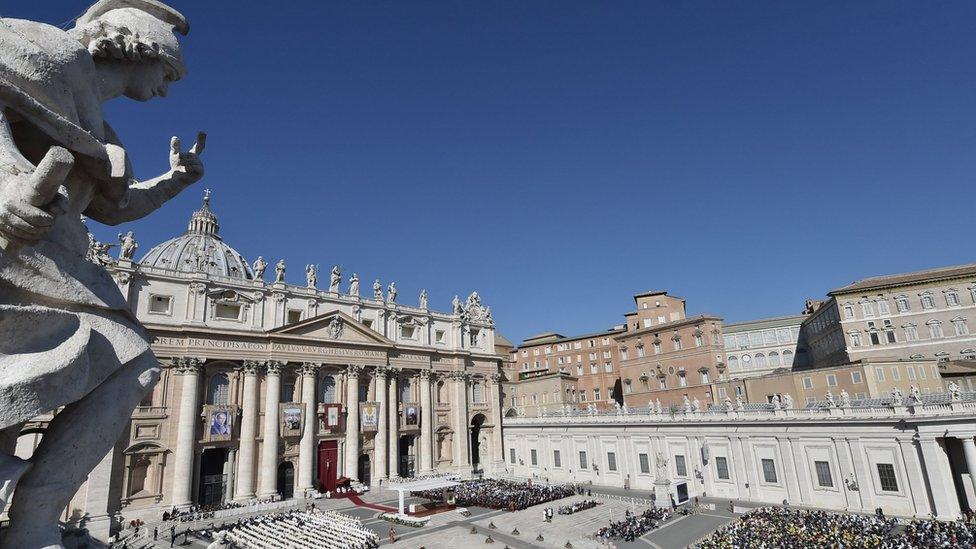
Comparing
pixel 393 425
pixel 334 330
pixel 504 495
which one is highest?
pixel 334 330

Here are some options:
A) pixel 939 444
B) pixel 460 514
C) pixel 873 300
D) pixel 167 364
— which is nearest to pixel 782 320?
pixel 873 300

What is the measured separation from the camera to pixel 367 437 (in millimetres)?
43344

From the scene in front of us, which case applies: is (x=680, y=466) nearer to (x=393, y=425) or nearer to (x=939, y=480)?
(x=939, y=480)

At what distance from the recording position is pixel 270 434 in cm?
3728

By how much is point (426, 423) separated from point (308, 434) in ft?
37.8

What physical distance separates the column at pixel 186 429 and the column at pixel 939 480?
4086 centimetres

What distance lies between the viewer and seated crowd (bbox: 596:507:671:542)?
2438cm

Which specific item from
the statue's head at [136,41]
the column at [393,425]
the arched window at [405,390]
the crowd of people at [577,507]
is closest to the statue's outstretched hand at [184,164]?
the statue's head at [136,41]

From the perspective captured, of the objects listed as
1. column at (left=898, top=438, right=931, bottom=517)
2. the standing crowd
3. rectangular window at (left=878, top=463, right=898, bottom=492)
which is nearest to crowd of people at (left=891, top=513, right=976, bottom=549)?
the standing crowd

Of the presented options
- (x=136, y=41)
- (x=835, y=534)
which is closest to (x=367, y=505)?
(x=835, y=534)

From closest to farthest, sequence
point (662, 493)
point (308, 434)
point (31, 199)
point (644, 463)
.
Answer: point (31, 199), point (662, 493), point (644, 463), point (308, 434)

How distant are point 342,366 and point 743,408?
3007cm

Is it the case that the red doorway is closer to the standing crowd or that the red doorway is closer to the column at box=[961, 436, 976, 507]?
the standing crowd

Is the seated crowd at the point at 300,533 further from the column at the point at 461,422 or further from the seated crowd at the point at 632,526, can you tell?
the column at the point at 461,422
